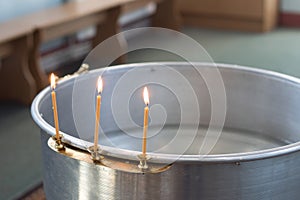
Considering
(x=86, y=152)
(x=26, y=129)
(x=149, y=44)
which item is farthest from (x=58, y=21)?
(x=86, y=152)

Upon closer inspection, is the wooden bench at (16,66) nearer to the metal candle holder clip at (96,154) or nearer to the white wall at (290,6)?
the metal candle holder clip at (96,154)

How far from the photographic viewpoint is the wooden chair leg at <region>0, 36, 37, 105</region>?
12.1ft

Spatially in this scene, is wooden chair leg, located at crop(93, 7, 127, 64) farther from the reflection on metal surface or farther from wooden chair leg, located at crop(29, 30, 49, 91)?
the reflection on metal surface

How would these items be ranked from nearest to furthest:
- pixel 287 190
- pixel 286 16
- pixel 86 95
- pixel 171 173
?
pixel 171 173, pixel 287 190, pixel 86 95, pixel 286 16

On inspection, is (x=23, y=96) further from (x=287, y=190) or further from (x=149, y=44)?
(x=287, y=190)

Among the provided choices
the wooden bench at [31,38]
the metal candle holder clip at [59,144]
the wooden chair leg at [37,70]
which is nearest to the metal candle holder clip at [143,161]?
the metal candle holder clip at [59,144]

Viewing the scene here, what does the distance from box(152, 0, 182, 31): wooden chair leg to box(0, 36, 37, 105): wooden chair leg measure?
188 cm

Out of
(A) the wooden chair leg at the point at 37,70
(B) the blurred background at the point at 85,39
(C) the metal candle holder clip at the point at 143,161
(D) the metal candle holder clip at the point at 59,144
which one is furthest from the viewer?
(A) the wooden chair leg at the point at 37,70

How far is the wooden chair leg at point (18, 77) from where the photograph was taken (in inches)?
145

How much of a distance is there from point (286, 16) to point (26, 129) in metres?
3.22

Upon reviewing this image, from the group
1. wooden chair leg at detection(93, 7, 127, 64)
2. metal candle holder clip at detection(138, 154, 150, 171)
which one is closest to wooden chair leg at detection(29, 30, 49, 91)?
wooden chair leg at detection(93, 7, 127, 64)

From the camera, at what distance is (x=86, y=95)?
2004 millimetres

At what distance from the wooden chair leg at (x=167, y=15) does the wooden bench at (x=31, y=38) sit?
110 cm

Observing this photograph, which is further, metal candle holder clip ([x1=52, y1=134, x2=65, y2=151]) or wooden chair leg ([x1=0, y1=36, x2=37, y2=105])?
wooden chair leg ([x1=0, y1=36, x2=37, y2=105])
